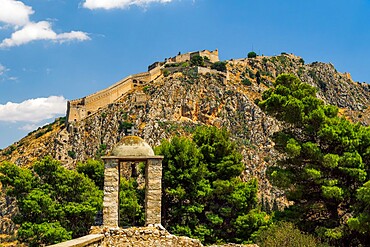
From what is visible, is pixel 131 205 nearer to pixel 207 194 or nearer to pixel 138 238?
pixel 207 194

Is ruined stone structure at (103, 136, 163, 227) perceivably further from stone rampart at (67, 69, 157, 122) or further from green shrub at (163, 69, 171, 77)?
green shrub at (163, 69, 171, 77)

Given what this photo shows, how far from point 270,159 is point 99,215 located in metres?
45.3

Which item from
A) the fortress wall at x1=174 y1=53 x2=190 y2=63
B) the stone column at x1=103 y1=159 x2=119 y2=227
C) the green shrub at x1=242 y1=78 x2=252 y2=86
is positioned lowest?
the stone column at x1=103 y1=159 x2=119 y2=227

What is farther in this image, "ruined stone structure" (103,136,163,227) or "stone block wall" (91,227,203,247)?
"ruined stone structure" (103,136,163,227)

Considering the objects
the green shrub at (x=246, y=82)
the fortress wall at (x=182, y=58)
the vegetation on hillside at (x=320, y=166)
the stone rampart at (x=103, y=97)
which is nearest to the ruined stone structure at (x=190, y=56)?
the fortress wall at (x=182, y=58)

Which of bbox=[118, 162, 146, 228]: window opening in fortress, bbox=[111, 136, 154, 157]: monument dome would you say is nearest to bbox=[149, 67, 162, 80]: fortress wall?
bbox=[118, 162, 146, 228]: window opening in fortress

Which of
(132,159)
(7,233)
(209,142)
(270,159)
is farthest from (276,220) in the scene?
(270,159)

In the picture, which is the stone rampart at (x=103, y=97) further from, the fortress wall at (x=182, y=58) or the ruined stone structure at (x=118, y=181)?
the ruined stone structure at (x=118, y=181)

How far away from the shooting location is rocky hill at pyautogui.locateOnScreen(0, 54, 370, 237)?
211 feet

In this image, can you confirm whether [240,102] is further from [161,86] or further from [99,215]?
[99,215]

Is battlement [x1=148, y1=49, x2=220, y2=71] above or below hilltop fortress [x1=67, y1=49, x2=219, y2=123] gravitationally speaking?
above

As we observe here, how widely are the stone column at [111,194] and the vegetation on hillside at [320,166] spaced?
25.5ft

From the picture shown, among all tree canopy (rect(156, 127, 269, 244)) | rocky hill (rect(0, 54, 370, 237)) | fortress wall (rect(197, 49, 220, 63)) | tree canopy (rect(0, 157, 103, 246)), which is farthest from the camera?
fortress wall (rect(197, 49, 220, 63))

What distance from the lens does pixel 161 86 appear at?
74062 mm
